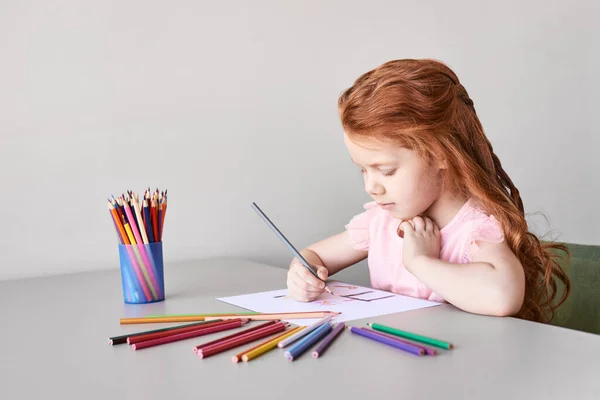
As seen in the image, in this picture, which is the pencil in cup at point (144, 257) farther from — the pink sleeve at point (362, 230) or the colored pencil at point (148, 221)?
the pink sleeve at point (362, 230)

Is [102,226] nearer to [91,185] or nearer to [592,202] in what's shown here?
[91,185]

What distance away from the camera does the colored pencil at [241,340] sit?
0.76 m

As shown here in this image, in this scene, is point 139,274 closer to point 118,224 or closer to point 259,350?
point 118,224

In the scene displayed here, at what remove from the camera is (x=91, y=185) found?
1.44 m

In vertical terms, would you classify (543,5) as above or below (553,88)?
above

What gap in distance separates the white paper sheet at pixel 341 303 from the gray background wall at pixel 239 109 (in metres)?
0.49

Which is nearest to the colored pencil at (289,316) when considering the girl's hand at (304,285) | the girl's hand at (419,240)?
the girl's hand at (304,285)

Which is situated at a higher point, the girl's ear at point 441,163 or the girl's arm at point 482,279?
the girl's ear at point 441,163

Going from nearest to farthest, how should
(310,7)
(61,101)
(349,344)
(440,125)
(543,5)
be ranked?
1. (349,344)
2. (440,125)
3. (61,101)
4. (310,7)
5. (543,5)

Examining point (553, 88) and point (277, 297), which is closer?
point (277, 297)

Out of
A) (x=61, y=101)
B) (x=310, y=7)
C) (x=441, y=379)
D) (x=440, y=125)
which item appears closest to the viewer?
(x=441, y=379)

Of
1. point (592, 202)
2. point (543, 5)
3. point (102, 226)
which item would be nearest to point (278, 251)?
point (102, 226)

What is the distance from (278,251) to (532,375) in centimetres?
109

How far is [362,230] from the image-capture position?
4.49ft
